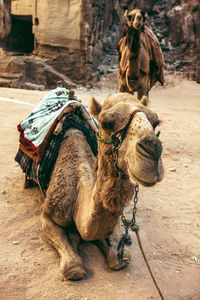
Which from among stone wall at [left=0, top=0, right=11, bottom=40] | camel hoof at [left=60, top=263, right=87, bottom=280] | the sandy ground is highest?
stone wall at [left=0, top=0, right=11, bottom=40]

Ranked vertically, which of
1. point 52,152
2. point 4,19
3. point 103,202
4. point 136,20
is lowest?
point 52,152

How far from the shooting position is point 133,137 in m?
1.71

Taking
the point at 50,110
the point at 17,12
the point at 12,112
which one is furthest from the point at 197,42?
the point at 50,110

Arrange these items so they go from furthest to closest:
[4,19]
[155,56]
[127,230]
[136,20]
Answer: [155,56] → [4,19] → [136,20] → [127,230]

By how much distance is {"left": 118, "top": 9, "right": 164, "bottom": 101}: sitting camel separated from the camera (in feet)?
16.1

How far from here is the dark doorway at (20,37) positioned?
1711cm

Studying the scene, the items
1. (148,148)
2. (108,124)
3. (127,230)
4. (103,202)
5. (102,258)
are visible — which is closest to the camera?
(148,148)

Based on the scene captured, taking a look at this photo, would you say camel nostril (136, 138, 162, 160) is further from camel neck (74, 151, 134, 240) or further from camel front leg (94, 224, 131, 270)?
camel front leg (94, 224, 131, 270)

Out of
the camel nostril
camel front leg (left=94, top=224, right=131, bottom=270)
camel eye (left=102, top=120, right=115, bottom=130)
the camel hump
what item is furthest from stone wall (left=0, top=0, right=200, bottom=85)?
the camel nostril

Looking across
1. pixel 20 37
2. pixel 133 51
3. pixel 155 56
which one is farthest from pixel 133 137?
pixel 20 37

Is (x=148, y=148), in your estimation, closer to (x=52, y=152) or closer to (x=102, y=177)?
(x=102, y=177)

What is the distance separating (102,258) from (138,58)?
3.83 metres

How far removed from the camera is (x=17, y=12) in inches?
597

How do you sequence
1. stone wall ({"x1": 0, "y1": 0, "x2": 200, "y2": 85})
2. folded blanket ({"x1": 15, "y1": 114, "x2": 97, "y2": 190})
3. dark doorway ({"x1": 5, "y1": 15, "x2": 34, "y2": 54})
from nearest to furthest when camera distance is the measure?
1. folded blanket ({"x1": 15, "y1": 114, "x2": 97, "y2": 190})
2. stone wall ({"x1": 0, "y1": 0, "x2": 200, "y2": 85})
3. dark doorway ({"x1": 5, "y1": 15, "x2": 34, "y2": 54})
